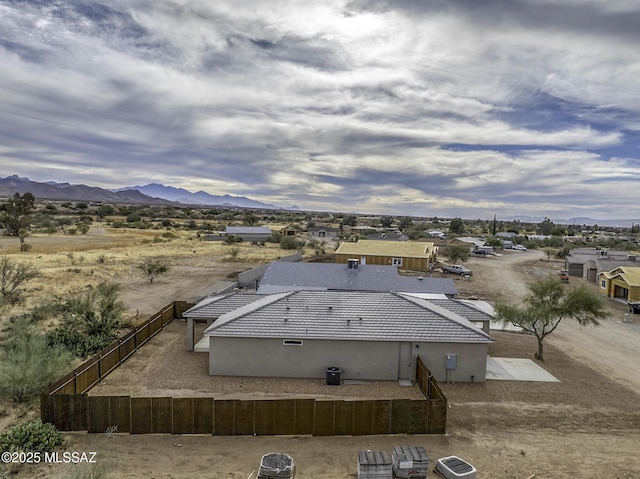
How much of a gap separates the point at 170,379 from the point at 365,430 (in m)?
9.06

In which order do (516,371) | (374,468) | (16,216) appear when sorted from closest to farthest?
(374,468)
(516,371)
(16,216)

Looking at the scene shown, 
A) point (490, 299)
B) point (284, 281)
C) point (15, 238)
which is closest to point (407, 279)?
point (284, 281)

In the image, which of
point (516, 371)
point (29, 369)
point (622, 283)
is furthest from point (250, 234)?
point (29, 369)

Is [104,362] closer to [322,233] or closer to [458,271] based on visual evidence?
[458,271]

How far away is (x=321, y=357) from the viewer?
61.3 ft

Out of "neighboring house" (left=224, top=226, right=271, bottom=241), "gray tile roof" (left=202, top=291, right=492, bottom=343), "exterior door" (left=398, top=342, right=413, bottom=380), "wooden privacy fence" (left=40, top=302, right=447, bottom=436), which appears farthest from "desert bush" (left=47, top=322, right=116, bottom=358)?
"neighboring house" (left=224, top=226, right=271, bottom=241)

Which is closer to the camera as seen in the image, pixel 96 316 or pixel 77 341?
pixel 77 341

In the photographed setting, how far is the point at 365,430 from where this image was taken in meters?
13.9

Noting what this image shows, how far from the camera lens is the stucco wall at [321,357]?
61.3 feet

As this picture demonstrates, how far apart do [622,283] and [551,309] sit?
25.8 m

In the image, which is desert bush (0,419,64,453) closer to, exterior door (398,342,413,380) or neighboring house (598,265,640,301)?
exterior door (398,342,413,380)

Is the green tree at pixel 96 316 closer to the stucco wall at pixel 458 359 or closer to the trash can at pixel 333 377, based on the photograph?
the trash can at pixel 333 377

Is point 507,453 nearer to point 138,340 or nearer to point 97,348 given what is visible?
point 138,340

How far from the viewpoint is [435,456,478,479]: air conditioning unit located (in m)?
11.4
